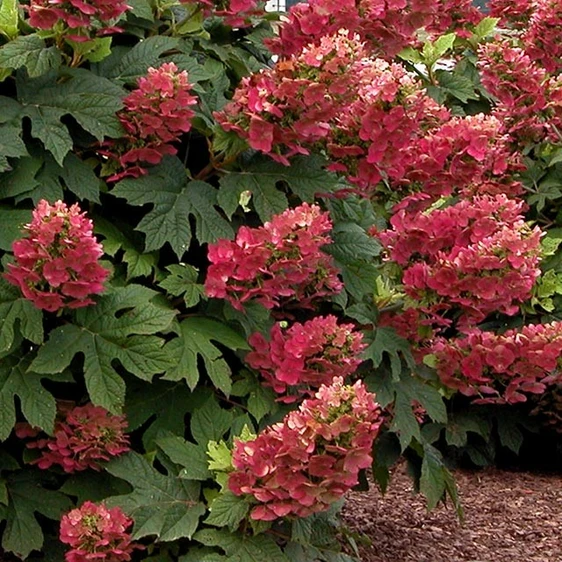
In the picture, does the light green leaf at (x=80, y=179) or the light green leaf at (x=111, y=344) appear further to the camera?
the light green leaf at (x=80, y=179)

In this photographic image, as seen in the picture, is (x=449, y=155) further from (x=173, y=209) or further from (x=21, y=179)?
(x=21, y=179)

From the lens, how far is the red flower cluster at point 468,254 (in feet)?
8.74

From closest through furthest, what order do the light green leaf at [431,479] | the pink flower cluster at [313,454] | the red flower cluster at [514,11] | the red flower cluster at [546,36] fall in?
the pink flower cluster at [313,454] → the light green leaf at [431,479] → the red flower cluster at [546,36] → the red flower cluster at [514,11]

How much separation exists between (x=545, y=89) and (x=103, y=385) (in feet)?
7.91

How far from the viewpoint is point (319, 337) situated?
258cm

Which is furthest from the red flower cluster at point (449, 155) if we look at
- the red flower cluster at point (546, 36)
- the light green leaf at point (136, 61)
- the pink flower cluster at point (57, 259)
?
the red flower cluster at point (546, 36)

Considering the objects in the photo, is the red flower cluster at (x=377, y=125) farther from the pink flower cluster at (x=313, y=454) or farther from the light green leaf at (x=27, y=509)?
the light green leaf at (x=27, y=509)

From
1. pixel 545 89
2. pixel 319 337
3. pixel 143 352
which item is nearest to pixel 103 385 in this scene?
pixel 143 352

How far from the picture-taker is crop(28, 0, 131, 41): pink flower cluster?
8.05 feet

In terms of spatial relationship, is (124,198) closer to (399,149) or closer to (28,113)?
(28,113)

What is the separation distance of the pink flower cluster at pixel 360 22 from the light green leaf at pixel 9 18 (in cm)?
62

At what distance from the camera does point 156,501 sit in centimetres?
258

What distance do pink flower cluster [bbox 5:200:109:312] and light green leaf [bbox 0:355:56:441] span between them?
0.20 m

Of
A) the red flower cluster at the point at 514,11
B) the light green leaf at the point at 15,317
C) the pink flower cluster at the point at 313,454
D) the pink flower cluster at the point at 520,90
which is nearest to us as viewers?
the pink flower cluster at the point at 313,454
